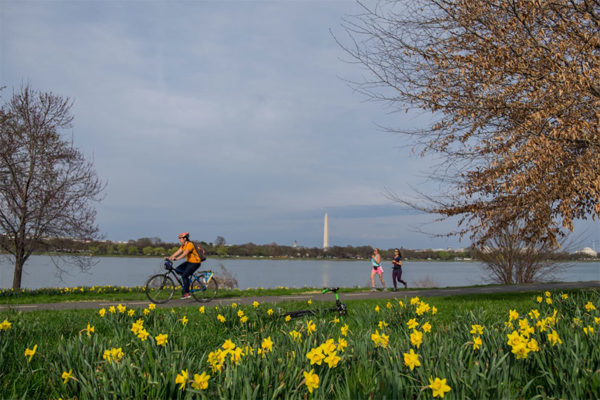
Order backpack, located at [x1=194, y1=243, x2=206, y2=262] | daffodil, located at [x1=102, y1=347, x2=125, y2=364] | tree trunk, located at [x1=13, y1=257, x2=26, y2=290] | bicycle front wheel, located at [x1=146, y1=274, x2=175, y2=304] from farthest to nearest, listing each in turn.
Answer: tree trunk, located at [x1=13, y1=257, x2=26, y2=290]
backpack, located at [x1=194, y1=243, x2=206, y2=262]
bicycle front wheel, located at [x1=146, y1=274, x2=175, y2=304]
daffodil, located at [x1=102, y1=347, x2=125, y2=364]

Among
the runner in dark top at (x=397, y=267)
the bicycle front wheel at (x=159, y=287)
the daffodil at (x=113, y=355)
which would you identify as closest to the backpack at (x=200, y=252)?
the bicycle front wheel at (x=159, y=287)

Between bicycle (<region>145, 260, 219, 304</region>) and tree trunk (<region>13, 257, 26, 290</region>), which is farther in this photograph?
tree trunk (<region>13, 257, 26, 290</region>)

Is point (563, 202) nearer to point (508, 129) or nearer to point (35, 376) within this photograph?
point (508, 129)

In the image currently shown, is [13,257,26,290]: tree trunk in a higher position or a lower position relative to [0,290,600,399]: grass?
lower

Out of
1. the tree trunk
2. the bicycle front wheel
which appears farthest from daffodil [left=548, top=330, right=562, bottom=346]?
the tree trunk

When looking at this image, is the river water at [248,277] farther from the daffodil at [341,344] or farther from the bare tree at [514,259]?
the daffodil at [341,344]

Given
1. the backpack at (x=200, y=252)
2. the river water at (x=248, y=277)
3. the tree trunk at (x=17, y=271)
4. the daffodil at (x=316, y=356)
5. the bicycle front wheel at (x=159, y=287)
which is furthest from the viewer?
the river water at (x=248, y=277)

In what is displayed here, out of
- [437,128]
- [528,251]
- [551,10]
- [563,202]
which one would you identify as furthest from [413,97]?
[528,251]

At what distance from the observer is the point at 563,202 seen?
7801 millimetres

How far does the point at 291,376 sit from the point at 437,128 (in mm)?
7721

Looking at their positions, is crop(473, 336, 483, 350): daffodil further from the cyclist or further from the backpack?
the backpack

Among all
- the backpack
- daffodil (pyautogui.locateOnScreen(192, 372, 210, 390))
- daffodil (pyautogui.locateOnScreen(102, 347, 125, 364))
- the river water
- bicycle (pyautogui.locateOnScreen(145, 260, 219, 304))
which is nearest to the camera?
daffodil (pyautogui.locateOnScreen(192, 372, 210, 390))

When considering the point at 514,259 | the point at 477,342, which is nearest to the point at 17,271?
the point at 477,342

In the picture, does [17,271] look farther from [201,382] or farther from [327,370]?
[327,370]
